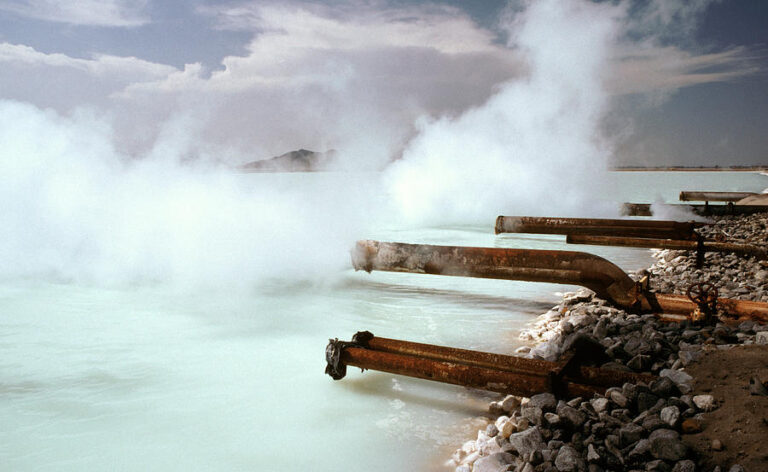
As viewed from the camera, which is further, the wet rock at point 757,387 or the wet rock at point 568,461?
the wet rock at point 757,387

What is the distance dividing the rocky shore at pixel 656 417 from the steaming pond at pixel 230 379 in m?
0.62

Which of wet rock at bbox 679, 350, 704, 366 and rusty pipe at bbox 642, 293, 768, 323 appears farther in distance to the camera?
rusty pipe at bbox 642, 293, 768, 323

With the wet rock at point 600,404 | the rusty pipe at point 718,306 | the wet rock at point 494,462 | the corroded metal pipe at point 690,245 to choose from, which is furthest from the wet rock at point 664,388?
the corroded metal pipe at point 690,245

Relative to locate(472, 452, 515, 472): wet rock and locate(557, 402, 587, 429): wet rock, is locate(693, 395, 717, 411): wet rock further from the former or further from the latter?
locate(472, 452, 515, 472): wet rock

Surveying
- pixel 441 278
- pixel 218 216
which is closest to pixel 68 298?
pixel 218 216

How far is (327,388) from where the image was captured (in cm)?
524

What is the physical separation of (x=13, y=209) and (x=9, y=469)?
1191 cm

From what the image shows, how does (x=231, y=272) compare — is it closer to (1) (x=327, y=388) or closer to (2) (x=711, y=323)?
(1) (x=327, y=388)

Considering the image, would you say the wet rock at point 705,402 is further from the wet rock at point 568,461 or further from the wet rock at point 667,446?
the wet rock at point 568,461

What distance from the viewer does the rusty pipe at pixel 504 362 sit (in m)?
3.93

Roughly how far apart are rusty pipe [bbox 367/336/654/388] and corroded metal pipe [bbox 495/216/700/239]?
897 centimetres

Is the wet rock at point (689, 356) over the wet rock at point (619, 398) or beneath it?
over

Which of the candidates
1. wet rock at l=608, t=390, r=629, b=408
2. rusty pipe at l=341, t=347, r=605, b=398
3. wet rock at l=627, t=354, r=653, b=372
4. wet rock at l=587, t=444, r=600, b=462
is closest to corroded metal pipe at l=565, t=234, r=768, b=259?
wet rock at l=627, t=354, r=653, b=372

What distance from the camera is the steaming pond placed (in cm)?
415
